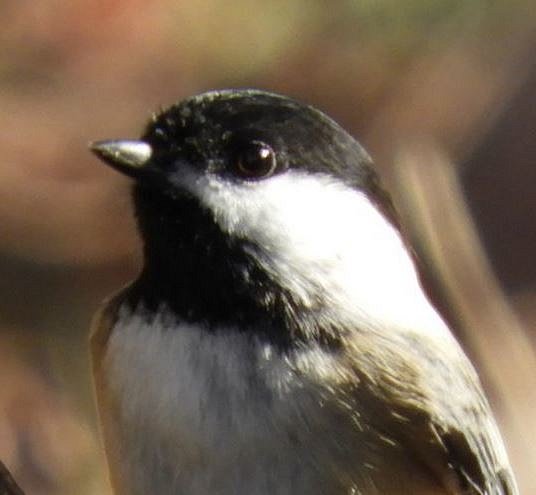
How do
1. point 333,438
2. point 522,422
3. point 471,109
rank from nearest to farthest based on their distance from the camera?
point 333,438 < point 522,422 < point 471,109

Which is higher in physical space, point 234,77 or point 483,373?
point 234,77

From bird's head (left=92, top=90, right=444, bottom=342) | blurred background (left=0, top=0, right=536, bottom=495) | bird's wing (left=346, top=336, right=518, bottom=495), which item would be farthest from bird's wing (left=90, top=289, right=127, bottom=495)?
blurred background (left=0, top=0, right=536, bottom=495)

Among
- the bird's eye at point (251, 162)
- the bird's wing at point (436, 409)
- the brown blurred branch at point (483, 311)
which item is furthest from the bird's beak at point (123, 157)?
the brown blurred branch at point (483, 311)

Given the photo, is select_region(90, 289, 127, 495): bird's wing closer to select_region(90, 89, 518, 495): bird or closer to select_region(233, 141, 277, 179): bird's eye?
select_region(90, 89, 518, 495): bird

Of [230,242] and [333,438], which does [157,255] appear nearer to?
[230,242]

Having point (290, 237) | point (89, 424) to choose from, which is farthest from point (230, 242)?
point (89, 424)

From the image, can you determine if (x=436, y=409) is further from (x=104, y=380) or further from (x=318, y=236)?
(x=104, y=380)

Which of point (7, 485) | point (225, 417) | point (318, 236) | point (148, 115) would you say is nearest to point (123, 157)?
point (318, 236)
